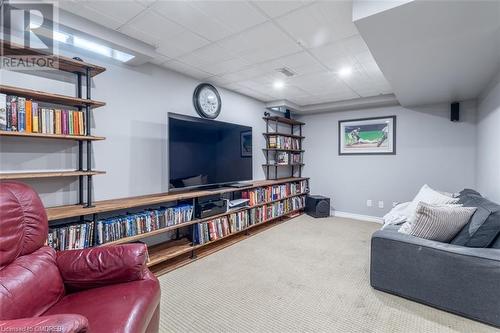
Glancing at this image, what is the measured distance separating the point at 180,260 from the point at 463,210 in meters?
2.74

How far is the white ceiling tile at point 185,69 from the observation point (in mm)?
2865

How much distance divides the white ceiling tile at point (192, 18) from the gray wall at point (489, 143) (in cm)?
289

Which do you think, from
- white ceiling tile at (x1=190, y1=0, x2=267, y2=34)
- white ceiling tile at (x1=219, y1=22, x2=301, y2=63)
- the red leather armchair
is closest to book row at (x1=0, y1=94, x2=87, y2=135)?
the red leather armchair

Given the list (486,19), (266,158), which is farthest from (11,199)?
(266,158)

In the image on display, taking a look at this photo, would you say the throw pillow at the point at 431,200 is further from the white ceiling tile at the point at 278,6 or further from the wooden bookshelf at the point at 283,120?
the wooden bookshelf at the point at 283,120

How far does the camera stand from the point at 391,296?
6.74 feet

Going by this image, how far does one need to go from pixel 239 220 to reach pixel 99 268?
86.5 inches

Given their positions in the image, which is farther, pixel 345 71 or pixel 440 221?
pixel 345 71

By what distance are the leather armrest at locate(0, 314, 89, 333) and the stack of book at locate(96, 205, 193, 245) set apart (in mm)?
1385

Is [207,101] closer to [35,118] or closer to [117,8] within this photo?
[117,8]

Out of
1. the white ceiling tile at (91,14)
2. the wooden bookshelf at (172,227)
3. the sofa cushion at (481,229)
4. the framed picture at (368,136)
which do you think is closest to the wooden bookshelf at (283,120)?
the framed picture at (368,136)

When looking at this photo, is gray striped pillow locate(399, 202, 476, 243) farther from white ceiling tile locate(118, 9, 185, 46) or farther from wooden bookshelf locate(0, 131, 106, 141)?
wooden bookshelf locate(0, 131, 106, 141)

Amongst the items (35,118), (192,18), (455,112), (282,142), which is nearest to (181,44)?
(192,18)

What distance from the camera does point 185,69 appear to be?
305 centimetres
